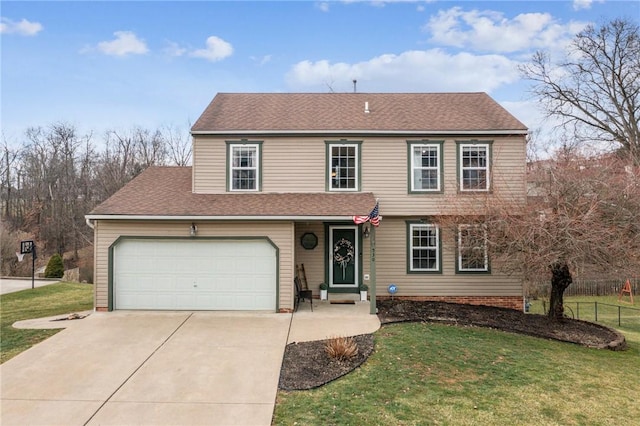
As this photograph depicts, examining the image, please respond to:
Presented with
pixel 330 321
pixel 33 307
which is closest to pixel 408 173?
pixel 330 321

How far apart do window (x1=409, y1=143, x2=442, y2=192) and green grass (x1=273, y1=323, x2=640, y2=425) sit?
513 centimetres

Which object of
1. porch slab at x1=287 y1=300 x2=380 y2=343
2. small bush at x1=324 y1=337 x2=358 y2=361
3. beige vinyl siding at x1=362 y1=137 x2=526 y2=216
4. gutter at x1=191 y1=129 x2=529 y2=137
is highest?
gutter at x1=191 y1=129 x2=529 y2=137

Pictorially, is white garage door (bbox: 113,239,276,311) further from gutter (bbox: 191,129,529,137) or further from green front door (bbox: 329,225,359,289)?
gutter (bbox: 191,129,529,137)

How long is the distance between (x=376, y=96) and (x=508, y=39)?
9.75 metres

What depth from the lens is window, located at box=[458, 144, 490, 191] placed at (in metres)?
12.0

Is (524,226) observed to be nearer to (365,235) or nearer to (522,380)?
(522,380)

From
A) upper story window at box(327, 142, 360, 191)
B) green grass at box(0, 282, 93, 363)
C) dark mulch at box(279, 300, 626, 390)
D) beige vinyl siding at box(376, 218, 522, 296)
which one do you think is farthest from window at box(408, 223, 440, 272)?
green grass at box(0, 282, 93, 363)

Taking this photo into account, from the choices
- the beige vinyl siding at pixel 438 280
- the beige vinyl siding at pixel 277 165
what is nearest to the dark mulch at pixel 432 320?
the beige vinyl siding at pixel 438 280

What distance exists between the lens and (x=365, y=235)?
12.1 meters

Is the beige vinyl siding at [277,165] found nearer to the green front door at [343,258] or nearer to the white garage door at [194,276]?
the green front door at [343,258]

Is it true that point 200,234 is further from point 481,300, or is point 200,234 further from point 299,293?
point 481,300

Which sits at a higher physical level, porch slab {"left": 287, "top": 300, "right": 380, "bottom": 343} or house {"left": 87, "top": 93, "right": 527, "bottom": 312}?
house {"left": 87, "top": 93, "right": 527, "bottom": 312}

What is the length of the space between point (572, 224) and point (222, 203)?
9048mm

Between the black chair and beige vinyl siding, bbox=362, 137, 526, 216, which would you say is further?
beige vinyl siding, bbox=362, 137, 526, 216
